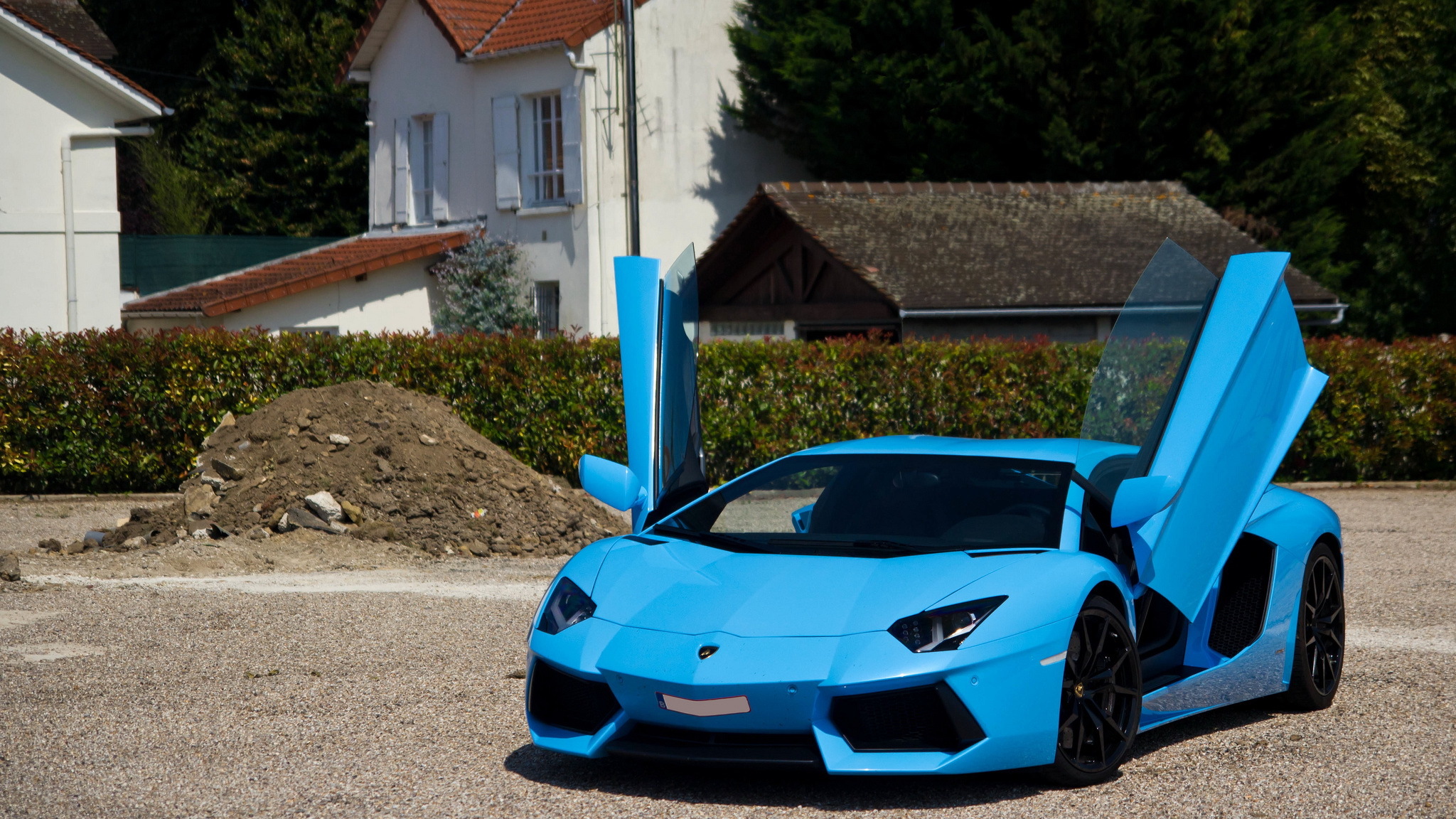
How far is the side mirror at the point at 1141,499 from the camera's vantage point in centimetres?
520

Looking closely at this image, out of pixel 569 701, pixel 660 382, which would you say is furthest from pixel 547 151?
pixel 569 701

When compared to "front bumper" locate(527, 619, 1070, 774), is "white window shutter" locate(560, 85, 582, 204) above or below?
above

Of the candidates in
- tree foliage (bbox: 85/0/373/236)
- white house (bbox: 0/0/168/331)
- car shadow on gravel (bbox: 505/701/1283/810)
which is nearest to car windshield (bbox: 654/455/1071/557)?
car shadow on gravel (bbox: 505/701/1283/810)

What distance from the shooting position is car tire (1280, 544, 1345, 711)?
6105 millimetres

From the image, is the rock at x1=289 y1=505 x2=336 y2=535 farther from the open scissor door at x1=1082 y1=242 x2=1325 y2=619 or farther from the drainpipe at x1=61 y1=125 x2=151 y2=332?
the drainpipe at x1=61 y1=125 x2=151 y2=332

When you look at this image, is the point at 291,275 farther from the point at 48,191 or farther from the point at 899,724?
the point at 899,724

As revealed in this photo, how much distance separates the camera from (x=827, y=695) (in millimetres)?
4570

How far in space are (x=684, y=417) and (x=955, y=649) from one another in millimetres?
2081

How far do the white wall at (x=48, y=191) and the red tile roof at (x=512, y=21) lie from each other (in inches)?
289

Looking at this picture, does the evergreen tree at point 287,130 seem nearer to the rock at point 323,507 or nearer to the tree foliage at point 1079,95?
the tree foliage at point 1079,95

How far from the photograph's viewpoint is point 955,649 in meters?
4.61

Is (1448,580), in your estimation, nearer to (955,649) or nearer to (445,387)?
(955,649)

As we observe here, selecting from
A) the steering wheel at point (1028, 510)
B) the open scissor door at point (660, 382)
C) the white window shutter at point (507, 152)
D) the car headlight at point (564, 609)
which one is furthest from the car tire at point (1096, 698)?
the white window shutter at point (507, 152)

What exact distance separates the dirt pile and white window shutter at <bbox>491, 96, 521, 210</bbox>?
51.4 ft
